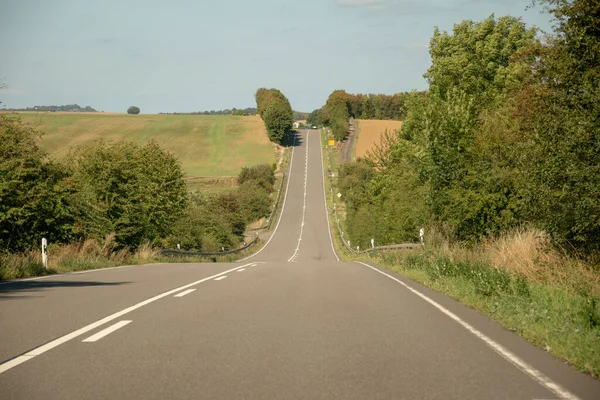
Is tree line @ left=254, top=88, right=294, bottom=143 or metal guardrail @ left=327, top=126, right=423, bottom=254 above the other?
tree line @ left=254, top=88, right=294, bottom=143

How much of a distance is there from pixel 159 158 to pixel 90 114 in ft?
377

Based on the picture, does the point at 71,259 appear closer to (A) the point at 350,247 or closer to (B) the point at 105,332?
(B) the point at 105,332

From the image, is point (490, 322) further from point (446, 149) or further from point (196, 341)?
point (446, 149)

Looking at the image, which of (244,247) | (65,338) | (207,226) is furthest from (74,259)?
(244,247)

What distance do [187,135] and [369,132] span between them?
40.1 m

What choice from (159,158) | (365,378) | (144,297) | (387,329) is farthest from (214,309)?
(159,158)

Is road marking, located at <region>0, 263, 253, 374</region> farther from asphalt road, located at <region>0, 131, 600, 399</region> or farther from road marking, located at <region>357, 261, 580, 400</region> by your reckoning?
road marking, located at <region>357, 261, 580, 400</region>

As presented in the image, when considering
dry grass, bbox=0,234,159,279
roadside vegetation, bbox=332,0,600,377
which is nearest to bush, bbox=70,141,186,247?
dry grass, bbox=0,234,159,279

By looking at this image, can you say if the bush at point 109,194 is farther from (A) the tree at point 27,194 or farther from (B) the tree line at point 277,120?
(B) the tree line at point 277,120

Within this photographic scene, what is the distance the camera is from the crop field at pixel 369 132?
135m

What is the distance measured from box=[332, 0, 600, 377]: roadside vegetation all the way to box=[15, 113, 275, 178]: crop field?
86339 mm

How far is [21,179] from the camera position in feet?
93.5

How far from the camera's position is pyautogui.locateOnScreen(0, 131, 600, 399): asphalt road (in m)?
5.55

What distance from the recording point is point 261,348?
23.5 ft
